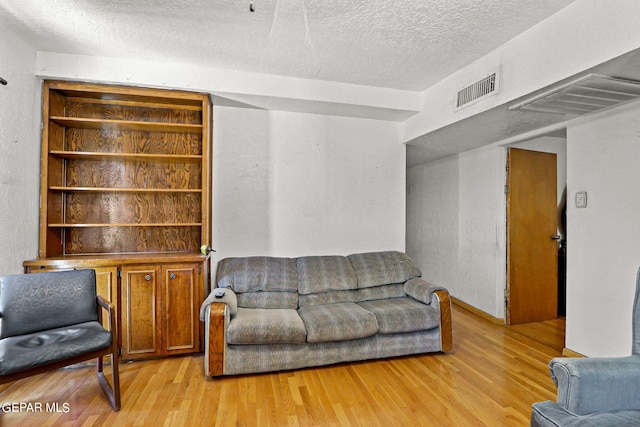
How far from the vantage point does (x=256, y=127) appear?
3.41 metres

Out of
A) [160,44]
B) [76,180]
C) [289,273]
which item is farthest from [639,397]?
[76,180]

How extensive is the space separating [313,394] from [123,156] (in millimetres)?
2540

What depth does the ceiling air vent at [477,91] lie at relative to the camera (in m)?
2.50

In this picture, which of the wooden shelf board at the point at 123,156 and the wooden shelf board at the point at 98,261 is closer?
the wooden shelf board at the point at 98,261

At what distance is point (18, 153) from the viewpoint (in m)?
2.42

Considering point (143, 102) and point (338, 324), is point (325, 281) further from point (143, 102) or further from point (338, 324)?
point (143, 102)

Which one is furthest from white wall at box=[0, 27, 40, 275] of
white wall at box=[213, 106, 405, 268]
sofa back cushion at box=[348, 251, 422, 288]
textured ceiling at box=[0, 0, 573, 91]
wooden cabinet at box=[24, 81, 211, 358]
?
sofa back cushion at box=[348, 251, 422, 288]

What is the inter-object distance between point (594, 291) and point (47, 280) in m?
4.11

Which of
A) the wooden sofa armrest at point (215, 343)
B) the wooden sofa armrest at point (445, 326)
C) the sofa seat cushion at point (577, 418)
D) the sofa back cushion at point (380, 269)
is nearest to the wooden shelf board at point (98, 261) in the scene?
the wooden sofa armrest at point (215, 343)

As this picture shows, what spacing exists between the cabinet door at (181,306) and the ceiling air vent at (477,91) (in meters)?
2.72

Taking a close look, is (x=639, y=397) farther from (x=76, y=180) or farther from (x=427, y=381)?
(x=76, y=180)

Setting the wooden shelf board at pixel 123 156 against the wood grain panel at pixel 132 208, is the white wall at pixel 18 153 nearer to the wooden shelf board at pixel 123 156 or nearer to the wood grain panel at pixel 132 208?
the wooden shelf board at pixel 123 156

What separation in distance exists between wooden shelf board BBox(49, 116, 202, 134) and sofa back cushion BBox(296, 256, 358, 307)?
1694 millimetres

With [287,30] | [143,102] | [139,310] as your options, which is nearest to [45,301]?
[139,310]
